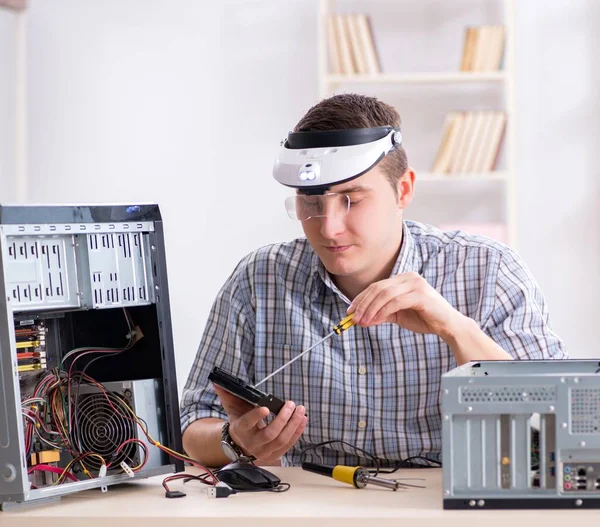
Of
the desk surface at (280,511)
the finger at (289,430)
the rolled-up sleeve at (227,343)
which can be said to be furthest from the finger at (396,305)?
the rolled-up sleeve at (227,343)

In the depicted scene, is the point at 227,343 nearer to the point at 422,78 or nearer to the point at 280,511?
the point at 280,511

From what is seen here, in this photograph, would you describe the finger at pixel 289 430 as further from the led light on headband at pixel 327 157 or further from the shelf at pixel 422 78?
the shelf at pixel 422 78

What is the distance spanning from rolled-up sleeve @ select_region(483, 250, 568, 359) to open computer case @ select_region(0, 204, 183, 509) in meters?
0.72

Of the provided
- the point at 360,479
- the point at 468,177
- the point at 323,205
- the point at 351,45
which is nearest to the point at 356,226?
the point at 323,205

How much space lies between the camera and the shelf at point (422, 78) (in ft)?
11.1

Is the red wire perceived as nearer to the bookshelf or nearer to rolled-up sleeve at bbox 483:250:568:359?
rolled-up sleeve at bbox 483:250:568:359

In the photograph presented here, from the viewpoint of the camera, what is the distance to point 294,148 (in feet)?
5.47

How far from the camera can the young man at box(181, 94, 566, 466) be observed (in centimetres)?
164

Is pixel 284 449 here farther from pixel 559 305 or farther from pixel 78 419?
pixel 559 305

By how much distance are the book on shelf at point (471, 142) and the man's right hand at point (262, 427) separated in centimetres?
208

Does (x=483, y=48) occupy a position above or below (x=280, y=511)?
above

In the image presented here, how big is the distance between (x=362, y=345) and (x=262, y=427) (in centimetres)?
46

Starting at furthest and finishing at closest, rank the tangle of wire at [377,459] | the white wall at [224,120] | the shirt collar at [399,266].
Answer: the white wall at [224,120], the shirt collar at [399,266], the tangle of wire at [377,459]

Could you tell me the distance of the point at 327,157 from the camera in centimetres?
159
